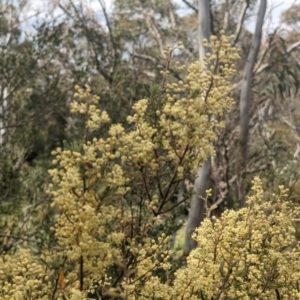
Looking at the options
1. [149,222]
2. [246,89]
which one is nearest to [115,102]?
[246,89]

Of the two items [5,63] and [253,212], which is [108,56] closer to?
[5,63]

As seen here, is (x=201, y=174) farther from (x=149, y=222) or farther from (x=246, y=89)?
(x=149, y=222)

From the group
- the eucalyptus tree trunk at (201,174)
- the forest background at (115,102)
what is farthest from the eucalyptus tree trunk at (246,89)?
the eucalyptus tree trunk at (201,174)

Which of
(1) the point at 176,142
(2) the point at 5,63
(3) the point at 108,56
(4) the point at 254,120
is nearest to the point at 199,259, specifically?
(1) the point at 176,142

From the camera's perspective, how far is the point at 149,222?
1870 millimetres

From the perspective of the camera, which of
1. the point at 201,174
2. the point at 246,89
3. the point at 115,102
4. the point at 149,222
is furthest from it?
the point at 115,102

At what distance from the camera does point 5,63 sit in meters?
5.96

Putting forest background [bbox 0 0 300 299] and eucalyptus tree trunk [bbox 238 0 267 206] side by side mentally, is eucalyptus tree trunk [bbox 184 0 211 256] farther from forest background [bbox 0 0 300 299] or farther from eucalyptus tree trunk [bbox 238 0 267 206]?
eucalyptus tree trunk [bbox 238 0 267 206]

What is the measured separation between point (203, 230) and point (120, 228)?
0.34 metres

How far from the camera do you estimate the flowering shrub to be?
1547 mm

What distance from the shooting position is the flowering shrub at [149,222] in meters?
1.55

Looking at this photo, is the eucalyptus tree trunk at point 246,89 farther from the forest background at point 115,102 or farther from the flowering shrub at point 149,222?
the flowering shrub at point 149,222

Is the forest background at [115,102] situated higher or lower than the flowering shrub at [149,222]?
higher

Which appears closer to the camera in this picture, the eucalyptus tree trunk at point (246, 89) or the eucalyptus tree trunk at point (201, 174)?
the eucalyptus tree trunk at point (201, 174)
